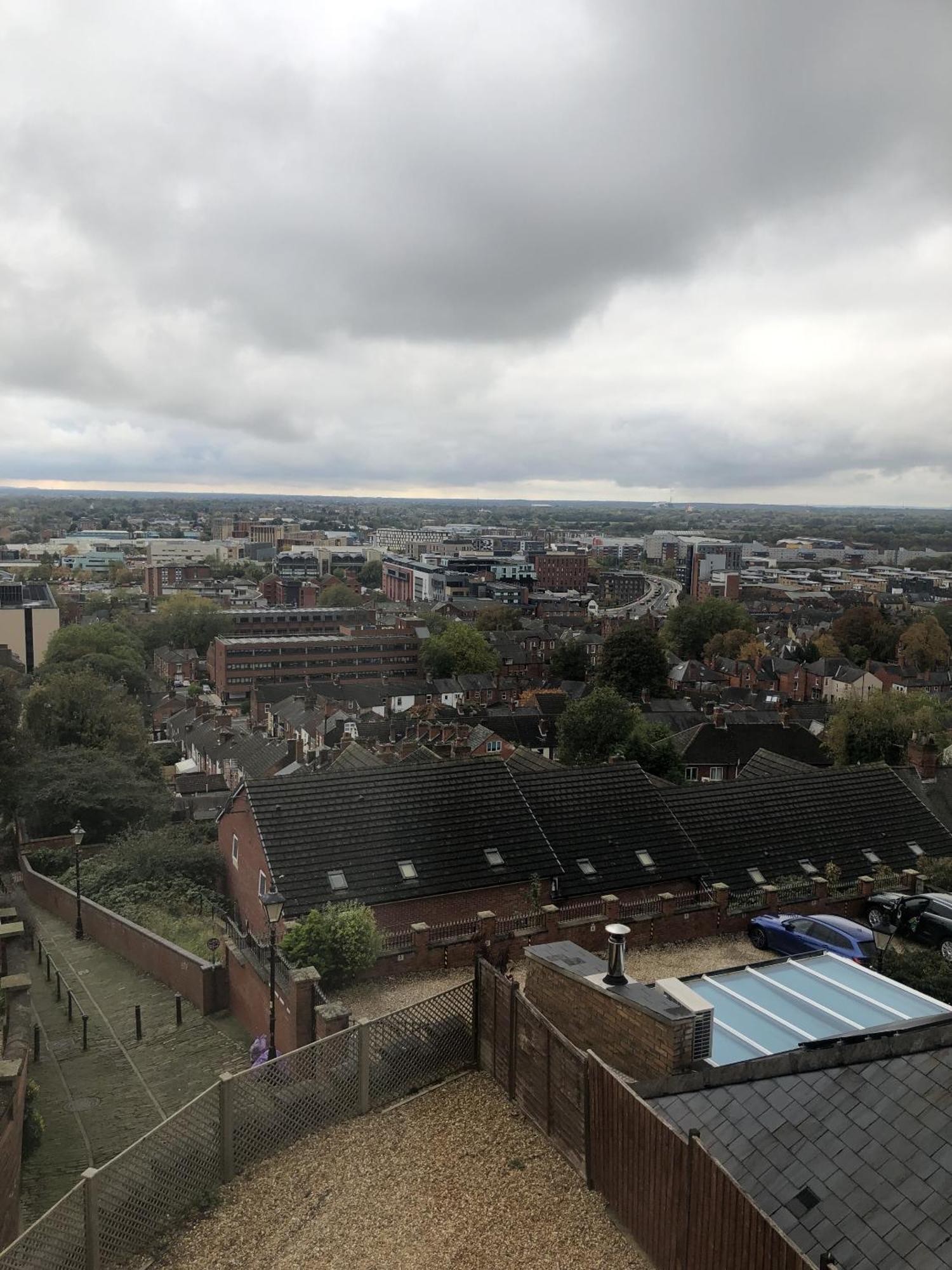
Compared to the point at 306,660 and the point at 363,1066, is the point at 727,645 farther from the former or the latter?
the point at 363,1066

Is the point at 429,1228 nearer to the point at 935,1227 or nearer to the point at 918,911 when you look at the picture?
the point at 935,1227

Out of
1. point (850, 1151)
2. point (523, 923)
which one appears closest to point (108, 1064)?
point (523, 923)

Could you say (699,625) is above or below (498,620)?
above

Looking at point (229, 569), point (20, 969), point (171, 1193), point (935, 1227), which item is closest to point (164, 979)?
point (20, 969)

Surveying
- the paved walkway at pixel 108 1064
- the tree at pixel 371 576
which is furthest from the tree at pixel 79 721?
the tree at pixel 371 576

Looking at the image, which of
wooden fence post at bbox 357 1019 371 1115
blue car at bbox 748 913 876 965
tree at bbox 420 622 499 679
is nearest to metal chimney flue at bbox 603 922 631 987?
wooden fence post at bbox 357 1019 371 1115

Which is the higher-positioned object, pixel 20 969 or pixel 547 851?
pixel 547 851
